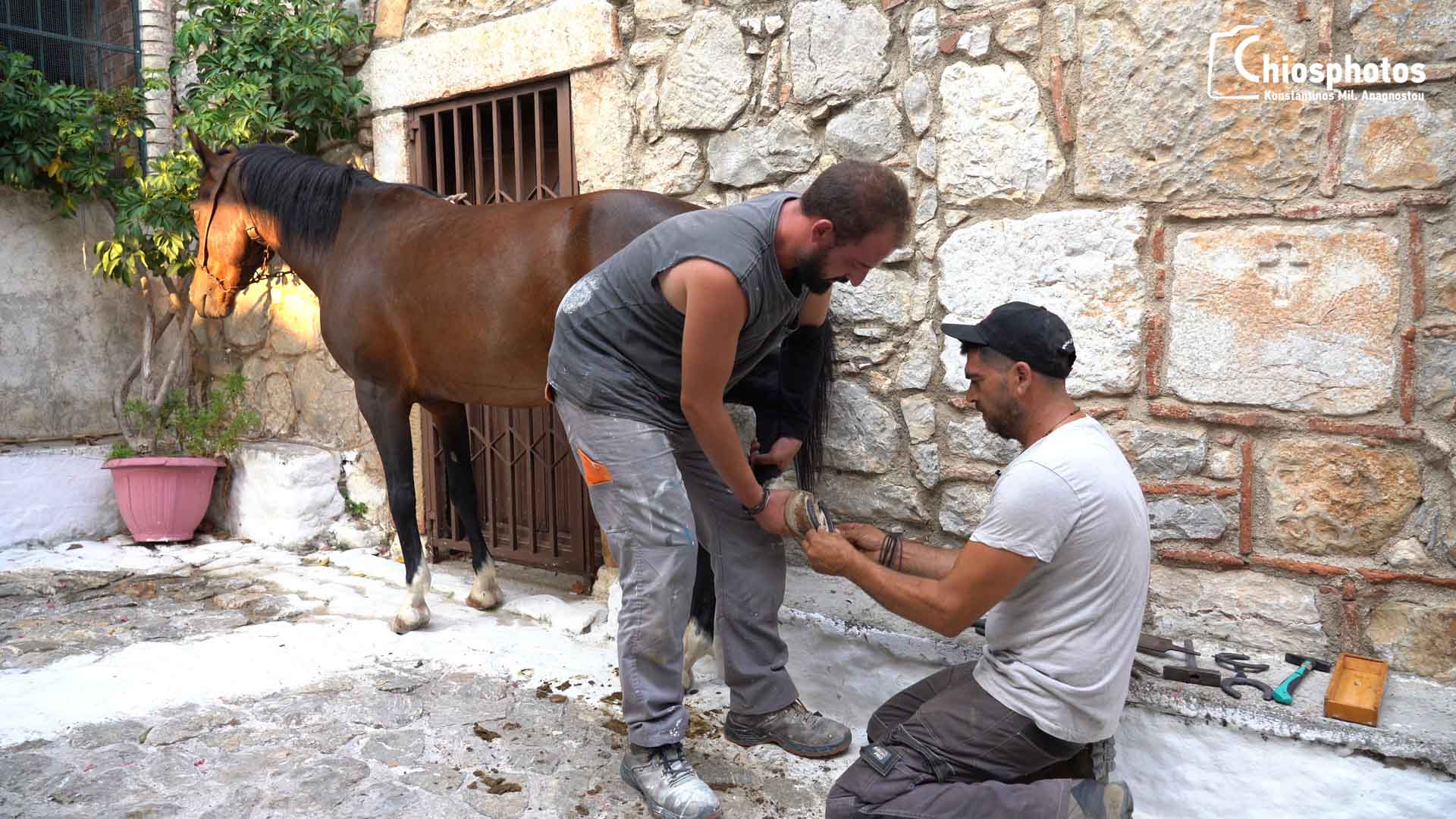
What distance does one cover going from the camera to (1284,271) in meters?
2.65

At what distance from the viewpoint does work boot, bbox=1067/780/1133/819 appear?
6.48 ft

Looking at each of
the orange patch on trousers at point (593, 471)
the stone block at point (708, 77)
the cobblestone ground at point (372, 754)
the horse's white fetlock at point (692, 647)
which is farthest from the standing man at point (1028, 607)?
the stone block at point (708, 77)

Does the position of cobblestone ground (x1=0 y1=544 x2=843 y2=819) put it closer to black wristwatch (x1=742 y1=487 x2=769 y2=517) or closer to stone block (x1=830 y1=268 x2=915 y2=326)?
black wristwatch (x1=742 y1=487 x2=769 y2=517)

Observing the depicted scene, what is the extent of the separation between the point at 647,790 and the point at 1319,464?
2008mm

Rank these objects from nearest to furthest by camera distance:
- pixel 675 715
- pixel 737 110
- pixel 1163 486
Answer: pixel 675 715 < pixel 1163 486 < pixel 737 110

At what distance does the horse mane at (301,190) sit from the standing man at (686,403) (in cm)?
214

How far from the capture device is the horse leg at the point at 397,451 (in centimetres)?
409

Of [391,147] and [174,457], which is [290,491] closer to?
[174,457]

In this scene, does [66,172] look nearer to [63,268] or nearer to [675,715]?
[63,268]

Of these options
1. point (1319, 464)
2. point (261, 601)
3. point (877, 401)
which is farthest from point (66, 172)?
point (1319, 464)

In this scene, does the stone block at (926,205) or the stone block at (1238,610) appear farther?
the stone block at (926,205)

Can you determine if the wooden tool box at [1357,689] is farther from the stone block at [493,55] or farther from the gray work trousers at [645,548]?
the stone block at [493,55]

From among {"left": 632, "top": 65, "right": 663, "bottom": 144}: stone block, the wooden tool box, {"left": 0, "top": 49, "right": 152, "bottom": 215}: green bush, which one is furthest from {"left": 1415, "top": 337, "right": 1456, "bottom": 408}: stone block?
{"left": 0, "top": 49, "right": 152, "bottom": 215}: green bush

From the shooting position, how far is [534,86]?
445 cm
